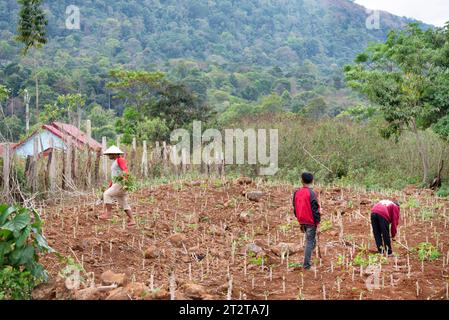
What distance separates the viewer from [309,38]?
105 metres

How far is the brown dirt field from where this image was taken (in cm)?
586

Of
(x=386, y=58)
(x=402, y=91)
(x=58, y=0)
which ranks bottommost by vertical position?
(x=402, y=91)

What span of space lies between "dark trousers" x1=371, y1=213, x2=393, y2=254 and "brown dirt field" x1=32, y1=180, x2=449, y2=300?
0.20m

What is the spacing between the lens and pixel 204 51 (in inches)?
3652

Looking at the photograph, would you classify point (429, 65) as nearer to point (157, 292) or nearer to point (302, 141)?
point (302, 141)

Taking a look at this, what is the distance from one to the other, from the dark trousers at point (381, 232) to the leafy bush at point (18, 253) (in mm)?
4081

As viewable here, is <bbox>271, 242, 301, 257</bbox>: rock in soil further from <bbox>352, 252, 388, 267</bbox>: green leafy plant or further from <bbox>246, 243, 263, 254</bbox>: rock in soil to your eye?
<bbox>352, 252, 388, 267</bbox>: green leafy plant

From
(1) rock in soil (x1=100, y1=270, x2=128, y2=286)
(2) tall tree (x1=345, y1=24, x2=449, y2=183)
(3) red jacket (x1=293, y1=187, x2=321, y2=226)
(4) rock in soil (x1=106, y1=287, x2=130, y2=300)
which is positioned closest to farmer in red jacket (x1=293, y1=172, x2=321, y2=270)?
(3) red jacket (x1=293, y1=187, x2=321, y2=226)

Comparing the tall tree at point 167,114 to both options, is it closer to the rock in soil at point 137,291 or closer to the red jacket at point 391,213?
the red jacket at point 391,213

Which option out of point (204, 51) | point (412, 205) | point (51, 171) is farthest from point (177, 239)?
point (204, 51)

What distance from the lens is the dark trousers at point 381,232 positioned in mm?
7023
